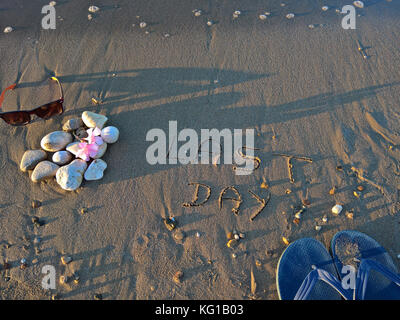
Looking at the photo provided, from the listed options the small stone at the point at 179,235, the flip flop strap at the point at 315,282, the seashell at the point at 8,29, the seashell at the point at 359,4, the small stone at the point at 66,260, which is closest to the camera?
the flip flop strap at the point at 315,282

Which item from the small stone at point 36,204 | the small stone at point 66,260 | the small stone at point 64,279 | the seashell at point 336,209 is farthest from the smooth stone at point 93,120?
the seashell at point 336,209

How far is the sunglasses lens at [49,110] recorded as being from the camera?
3.77m

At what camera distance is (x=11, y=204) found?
3.52 m

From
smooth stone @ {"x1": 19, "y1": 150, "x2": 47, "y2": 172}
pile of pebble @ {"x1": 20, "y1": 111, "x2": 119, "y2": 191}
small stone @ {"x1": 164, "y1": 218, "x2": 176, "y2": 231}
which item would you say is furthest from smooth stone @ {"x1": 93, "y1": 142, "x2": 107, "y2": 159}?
small stone @ {"x1": 164, "y1": 218, "x2": 176, "y2": 231}

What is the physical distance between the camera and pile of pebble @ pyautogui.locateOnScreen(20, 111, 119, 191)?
11.6ft

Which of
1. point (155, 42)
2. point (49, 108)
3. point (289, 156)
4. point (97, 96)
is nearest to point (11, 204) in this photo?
point (49, 108)

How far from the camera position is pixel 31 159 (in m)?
3.65

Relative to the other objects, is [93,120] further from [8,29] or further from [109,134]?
[8,29]

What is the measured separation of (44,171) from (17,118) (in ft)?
2.81

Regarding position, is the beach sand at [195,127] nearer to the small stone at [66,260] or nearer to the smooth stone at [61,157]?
the small stone at [66,260]

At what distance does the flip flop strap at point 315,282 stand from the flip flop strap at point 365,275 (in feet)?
0.49

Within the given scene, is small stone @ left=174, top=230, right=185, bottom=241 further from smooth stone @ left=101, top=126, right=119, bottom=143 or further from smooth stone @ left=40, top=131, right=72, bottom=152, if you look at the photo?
smooth stone @ left=40, top=131, right=72, bottom=152

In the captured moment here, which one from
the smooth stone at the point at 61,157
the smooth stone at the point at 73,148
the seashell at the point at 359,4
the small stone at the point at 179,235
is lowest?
the small stone at the point at 179,235

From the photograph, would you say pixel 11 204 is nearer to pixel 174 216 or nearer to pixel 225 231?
pixel 174 216
